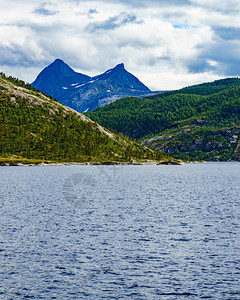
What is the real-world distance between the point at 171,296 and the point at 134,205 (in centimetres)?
6805

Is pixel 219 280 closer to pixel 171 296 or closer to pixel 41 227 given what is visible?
pixel 171 296

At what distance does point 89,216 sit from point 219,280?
46.8 m

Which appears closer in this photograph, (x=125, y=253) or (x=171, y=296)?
(x=171, y=296)

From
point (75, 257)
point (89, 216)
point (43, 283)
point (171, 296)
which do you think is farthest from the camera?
point (89, 216)

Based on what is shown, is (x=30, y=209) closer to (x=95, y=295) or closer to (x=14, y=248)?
(x=14, y=248)

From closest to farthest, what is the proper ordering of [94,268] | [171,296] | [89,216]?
[171,296] < [94,268] < [89,216]

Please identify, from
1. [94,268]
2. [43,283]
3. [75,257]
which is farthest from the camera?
[75,257]

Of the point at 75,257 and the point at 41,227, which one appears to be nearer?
the point at 75,257

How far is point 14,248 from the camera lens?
5403 cm

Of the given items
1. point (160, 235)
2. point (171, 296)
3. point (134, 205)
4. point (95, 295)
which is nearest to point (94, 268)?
point (95, 295)

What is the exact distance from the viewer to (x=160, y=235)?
63.7 metres

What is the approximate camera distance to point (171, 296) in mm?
36844

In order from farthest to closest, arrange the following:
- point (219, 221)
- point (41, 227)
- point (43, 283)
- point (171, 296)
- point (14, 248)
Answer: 1. point (219, 221)
2. point (41, 227)
3. point (14, 248)
4. point (43, 283)
5. point (171, 296)

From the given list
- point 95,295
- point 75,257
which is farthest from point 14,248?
point 95,295
